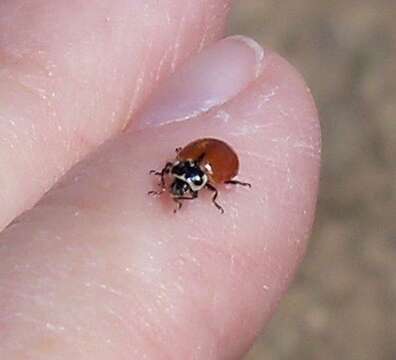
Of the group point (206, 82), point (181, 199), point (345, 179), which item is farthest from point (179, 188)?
point (345, 179)

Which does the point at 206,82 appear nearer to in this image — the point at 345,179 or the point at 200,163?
the point at 200,163

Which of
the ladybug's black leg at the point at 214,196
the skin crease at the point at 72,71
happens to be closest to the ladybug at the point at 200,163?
the ladybug's black leg at the point at 214,196

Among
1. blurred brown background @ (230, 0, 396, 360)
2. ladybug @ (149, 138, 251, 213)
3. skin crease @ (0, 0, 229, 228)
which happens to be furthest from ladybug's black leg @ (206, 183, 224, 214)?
blurred brown background @ (230, 0, 396, 360)

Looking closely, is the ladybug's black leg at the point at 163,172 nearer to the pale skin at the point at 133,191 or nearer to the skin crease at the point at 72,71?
the pale skin at the point at 133,191

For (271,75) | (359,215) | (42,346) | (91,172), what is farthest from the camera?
(359,215)

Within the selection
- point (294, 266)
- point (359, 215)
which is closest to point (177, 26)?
point (294, 266)

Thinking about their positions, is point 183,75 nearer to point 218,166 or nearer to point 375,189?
point 218,166

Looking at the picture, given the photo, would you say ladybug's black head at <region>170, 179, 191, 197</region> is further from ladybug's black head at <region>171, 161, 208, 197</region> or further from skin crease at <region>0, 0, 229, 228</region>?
skin crease at <region>0, 0, 229, 228</region>
